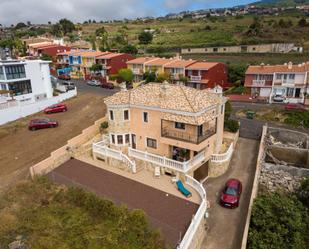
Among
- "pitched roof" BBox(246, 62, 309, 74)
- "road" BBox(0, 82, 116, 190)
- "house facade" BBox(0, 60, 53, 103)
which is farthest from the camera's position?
"pitched roof" BBox(246, 62, 309, 74)

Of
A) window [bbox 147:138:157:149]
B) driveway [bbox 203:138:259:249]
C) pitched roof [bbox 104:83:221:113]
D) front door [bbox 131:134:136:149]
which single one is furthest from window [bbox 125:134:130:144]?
driveway [bbox 203:138:259:249]

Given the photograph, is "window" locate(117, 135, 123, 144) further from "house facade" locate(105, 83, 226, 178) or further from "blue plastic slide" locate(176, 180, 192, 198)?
"blue plastic slide" locate(176, 180, 192, 198)

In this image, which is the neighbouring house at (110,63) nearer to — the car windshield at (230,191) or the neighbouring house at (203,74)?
the neighbouring house at (203,74)

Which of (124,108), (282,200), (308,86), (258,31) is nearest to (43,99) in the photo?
(124,108)

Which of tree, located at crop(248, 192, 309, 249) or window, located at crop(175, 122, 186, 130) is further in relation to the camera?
window, located at crop(175, 122, 186, 130)

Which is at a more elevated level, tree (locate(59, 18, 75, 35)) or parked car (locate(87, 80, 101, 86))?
tree (locate(59, 18, 75, 35))

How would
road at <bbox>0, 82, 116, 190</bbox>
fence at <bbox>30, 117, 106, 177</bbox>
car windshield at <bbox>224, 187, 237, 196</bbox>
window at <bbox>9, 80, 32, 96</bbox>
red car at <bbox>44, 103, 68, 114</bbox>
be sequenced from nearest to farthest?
car windshield at <bbox>224, 187, 237, 196</bbox>, fence at <bbox>30, 117, 106, 177</bbox>, road at <bbox>0, 82, 116, 190</bbox>, red car at <bbox>44, 103, 68, 114</bbox>, window at <bbox>9, 80, 32, 96</bbox>

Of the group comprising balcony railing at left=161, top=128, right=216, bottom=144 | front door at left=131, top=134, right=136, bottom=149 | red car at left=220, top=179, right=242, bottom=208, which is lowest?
red car at left=220, top=179, right=242, bottom=208

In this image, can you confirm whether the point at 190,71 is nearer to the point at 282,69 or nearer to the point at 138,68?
the point at 138,68

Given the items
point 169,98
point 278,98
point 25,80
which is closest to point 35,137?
point 25,80
